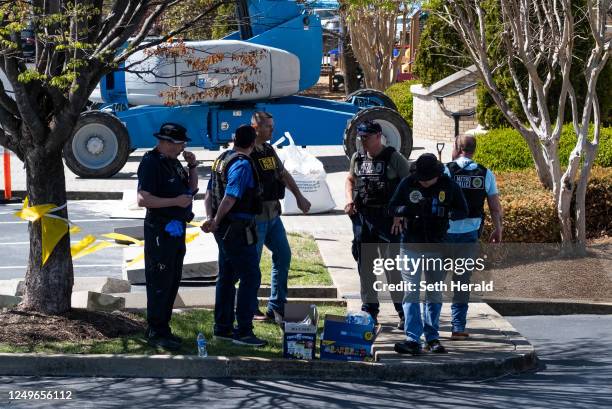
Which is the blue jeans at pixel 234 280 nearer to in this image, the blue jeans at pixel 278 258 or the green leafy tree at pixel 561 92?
the blue jeans at pixel 278 258

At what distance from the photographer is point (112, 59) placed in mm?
8531

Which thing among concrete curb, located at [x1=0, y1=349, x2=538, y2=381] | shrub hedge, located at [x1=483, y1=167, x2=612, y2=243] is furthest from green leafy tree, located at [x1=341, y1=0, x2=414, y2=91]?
concrete curb, located at [x1=0, y1=349, x2=538, y2=381]

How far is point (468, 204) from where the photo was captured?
28.1 ft

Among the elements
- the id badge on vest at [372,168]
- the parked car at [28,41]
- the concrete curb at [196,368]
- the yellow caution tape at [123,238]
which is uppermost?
the parked car at [28,41]

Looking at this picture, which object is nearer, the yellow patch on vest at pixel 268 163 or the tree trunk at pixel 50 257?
the tree trunk at pixel 50 257

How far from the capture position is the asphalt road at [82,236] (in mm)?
12031

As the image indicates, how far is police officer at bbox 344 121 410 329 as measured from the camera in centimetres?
879

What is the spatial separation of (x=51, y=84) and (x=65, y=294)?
5.47 ft

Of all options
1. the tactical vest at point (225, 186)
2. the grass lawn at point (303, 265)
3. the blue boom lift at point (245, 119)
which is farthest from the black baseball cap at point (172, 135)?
the blue boom lift at point (245, 119)

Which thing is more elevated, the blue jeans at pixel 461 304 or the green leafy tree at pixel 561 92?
the green leafy tree at pixel 561 92

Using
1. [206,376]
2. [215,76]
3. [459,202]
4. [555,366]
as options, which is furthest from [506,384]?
[215,76]

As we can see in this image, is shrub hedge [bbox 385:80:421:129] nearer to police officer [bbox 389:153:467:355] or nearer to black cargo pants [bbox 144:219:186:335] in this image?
police officer [bbox 389:153:467:355]

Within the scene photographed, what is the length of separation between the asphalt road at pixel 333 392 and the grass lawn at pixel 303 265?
3045 millimetres

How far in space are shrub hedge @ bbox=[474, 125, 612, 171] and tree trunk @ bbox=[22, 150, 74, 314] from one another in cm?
825
